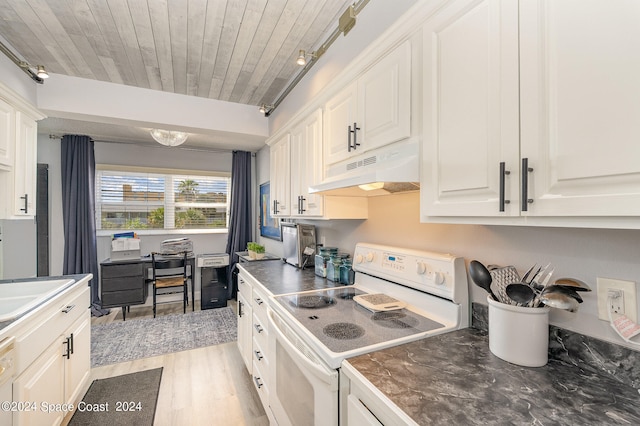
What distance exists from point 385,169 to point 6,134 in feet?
9.03

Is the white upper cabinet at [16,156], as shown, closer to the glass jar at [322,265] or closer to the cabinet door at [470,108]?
the glass jar at [322,265]

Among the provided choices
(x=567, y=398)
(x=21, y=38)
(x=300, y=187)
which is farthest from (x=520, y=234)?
(x=21, y=38)

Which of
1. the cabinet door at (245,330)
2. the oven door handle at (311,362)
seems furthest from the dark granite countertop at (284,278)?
Answer: the oven door handle at (311,362)

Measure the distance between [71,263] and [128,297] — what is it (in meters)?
0.87

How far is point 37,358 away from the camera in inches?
59.0

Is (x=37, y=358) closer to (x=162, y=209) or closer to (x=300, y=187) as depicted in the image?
(x=300, y=187)

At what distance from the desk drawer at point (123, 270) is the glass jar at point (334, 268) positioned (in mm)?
3058

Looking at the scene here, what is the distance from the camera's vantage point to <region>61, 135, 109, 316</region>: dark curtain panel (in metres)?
3.77

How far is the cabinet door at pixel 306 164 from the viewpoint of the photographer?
2000mm

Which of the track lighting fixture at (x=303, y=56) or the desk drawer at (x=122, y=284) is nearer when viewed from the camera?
the track lighting fixture at (x=303, y=56)

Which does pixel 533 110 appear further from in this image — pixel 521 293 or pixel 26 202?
pixel 26 202

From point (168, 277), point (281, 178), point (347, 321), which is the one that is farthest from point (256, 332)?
point (168, 277)

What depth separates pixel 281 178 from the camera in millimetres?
2738

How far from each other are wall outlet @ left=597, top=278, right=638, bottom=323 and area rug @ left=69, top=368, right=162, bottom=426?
2.45 metres
